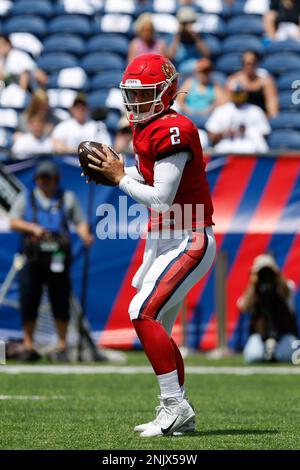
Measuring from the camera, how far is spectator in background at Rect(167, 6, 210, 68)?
44.5ft

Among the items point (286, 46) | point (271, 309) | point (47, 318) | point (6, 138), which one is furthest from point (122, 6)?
point (271, 309)

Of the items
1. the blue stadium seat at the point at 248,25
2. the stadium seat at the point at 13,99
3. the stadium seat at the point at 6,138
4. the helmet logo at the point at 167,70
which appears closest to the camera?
the helmet logo at the point at 167,70

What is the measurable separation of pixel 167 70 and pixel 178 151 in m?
0.50

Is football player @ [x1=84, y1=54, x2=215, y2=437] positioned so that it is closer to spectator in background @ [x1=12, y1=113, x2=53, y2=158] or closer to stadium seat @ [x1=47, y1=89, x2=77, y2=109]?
spectator in background @ [x1=12, y1=113, x2=53, y2=158]

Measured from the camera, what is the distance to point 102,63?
14328 millimetres

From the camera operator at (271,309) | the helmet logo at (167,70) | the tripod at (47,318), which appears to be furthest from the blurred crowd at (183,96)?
the helmet logo at (167,70)

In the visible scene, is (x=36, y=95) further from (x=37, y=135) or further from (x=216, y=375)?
(x=216, y=375)

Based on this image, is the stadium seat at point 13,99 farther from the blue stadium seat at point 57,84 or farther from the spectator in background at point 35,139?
the spectator in background at point 35,139

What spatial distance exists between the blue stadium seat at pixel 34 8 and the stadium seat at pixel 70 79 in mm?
1440

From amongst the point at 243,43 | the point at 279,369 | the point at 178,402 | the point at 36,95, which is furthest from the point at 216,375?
the point at 243,43

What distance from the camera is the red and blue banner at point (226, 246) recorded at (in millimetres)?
10938

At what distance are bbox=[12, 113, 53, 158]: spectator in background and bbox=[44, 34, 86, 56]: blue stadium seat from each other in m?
3.07

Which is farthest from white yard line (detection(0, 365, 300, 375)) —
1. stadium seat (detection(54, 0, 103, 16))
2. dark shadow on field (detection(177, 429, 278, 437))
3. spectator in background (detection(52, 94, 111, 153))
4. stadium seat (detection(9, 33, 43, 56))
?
stadium seat (detection(54, 0, 103, 16))

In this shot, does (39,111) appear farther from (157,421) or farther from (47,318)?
(157,421)
